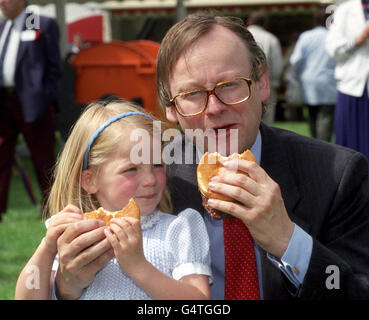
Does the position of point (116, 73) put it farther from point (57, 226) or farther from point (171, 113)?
point (57, 226)

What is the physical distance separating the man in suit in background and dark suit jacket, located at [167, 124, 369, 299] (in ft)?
12.9

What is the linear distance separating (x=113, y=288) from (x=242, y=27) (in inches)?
38.2

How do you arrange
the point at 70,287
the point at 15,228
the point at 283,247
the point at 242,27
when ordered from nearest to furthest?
the point at 283,247 < the point at 70,287 < the point at 242,27 < the point at 15,228

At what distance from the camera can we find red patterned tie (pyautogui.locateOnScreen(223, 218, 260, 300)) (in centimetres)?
213

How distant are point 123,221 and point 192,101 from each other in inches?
19.2

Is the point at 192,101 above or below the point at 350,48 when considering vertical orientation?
above

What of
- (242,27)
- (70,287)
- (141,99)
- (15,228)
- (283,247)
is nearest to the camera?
(283,247)

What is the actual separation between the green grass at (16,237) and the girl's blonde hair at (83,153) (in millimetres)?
1105

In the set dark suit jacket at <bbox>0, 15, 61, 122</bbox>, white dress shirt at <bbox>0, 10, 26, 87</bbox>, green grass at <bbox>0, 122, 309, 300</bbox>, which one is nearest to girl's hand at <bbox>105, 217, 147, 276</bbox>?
green grass at <bbox>0, 122, 309, 300</bbox>

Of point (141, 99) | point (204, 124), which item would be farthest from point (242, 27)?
point (141, 99)

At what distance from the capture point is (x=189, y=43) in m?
2.16

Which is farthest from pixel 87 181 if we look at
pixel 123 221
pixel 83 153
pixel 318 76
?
pixel 318 76
